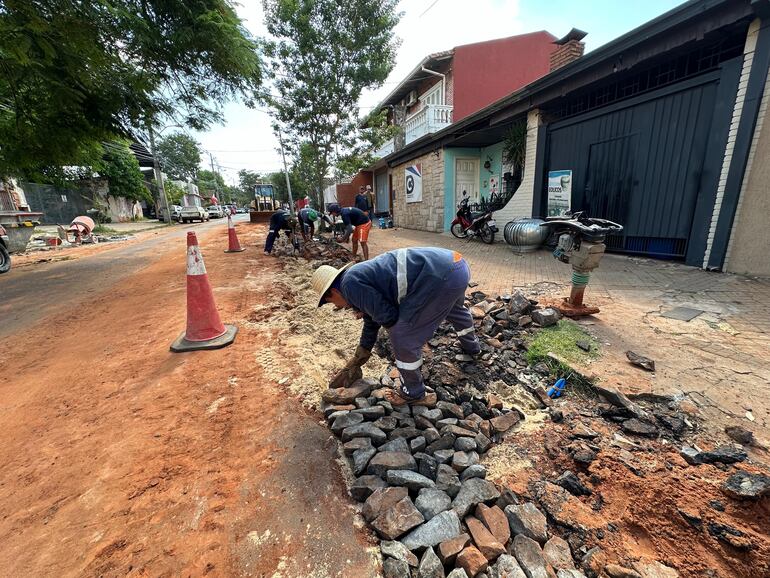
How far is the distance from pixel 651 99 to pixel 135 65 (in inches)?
348

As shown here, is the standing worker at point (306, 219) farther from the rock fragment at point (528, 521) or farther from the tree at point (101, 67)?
the rock fragment at point (528, 521)

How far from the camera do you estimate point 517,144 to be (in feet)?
27.5

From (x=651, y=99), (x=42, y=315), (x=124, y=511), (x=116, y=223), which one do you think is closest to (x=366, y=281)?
(x=124, y=511)

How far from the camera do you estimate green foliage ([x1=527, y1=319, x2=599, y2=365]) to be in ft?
8.96

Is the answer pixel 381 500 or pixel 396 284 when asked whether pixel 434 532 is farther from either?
pixel 396 284

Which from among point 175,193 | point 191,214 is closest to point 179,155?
point 175,193

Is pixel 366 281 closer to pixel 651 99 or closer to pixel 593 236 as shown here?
pixel 593 236

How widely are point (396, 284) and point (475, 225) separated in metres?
7.36

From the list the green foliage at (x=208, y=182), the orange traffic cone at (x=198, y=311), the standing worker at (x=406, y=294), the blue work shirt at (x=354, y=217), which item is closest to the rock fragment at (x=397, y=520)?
the standing worker at (x=406, y=294)

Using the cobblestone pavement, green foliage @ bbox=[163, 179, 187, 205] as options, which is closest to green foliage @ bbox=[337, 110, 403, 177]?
the cobblestone pavement

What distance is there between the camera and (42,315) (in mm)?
4277

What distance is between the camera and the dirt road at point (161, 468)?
52.7 inches

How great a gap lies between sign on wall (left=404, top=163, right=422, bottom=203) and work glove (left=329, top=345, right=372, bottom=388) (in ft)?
35.4

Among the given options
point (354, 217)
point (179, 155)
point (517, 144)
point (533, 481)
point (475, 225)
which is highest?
point (179, 155)
